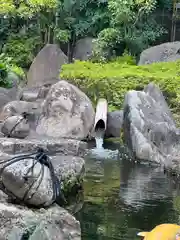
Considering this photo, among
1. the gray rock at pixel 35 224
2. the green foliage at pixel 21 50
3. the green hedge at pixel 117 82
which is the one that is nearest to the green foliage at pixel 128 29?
the green foliage at pixel 21 50

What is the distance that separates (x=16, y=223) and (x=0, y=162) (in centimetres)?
98

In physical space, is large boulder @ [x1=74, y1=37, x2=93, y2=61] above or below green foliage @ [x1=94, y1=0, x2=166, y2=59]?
below

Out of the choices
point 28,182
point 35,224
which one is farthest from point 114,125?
point 35,224

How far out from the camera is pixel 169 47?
722 inches

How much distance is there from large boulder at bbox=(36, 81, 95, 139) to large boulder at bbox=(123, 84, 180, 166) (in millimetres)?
1344

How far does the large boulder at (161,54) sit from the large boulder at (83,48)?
2.58 metres

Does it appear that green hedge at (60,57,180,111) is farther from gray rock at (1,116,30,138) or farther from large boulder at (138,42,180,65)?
gray rock at (1,116,30,138)

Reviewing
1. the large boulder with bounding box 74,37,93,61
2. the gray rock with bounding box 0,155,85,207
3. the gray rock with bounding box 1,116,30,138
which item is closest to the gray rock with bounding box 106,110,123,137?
the gray rock with bounding box 1,116,30,138

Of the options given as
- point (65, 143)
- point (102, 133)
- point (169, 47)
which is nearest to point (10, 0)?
point (169, 47)

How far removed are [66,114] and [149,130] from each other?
7.55 ft

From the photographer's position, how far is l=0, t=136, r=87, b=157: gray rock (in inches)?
265

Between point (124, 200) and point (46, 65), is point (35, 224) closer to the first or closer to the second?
point (124, 200)

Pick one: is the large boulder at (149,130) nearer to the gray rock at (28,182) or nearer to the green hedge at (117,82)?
the green hedge at (117,82)

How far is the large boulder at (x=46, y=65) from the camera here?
1872 cm
